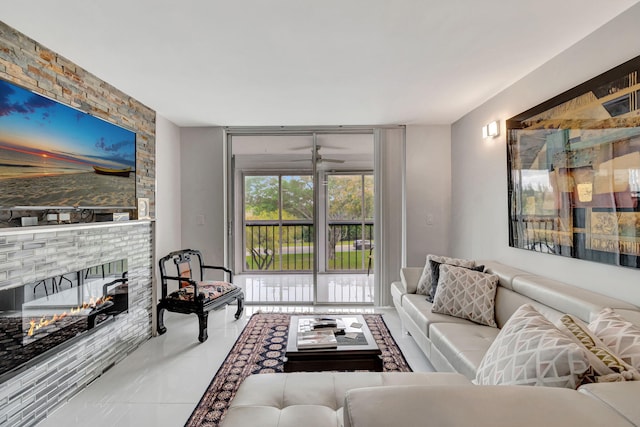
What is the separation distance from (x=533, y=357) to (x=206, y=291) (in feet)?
9.34

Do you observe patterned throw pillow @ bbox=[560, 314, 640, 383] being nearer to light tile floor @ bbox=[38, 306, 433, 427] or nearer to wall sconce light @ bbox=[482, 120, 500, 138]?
light tile floor @ bbox=[38, 306, 433, 427]

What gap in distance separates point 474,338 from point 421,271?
1174mm

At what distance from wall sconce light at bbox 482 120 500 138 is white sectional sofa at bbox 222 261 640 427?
1.28 metres

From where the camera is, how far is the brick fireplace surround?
180 centimetres

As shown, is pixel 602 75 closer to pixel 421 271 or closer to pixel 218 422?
pixel 421 271

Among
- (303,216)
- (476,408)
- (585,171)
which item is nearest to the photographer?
(476,408)

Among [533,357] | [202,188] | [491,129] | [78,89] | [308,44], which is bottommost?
[533,357]

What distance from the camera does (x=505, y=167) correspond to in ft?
9.48

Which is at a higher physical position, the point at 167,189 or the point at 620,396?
the point at 167,189

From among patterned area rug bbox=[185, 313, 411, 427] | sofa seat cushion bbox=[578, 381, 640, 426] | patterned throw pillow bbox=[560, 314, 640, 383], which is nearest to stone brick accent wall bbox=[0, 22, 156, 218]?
patterned area rug bbox=[185, 313, 411, 427]

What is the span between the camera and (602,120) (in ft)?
6.00

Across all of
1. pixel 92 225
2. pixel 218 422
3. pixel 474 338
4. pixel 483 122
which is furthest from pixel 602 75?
pixel 92 225

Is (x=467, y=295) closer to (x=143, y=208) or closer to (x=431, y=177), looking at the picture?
(x=431, y=177)

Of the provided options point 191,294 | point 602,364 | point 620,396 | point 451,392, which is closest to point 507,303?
point 602,364
